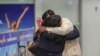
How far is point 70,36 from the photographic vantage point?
267 centimetres

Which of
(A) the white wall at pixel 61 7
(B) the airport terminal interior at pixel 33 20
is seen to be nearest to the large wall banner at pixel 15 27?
(B) the airport terminal interior at pixel 33 20

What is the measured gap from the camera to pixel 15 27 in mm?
3098

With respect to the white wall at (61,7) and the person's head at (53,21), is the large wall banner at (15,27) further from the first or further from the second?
the person's head at (53,21)

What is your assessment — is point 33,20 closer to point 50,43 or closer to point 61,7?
point 61,7

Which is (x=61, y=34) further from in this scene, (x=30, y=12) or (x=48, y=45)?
(x=30, y=12)

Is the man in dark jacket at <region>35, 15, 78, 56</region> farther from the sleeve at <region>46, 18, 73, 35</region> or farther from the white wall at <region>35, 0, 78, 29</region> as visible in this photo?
the white wall at <region>35, 0, 78, 29</region>
